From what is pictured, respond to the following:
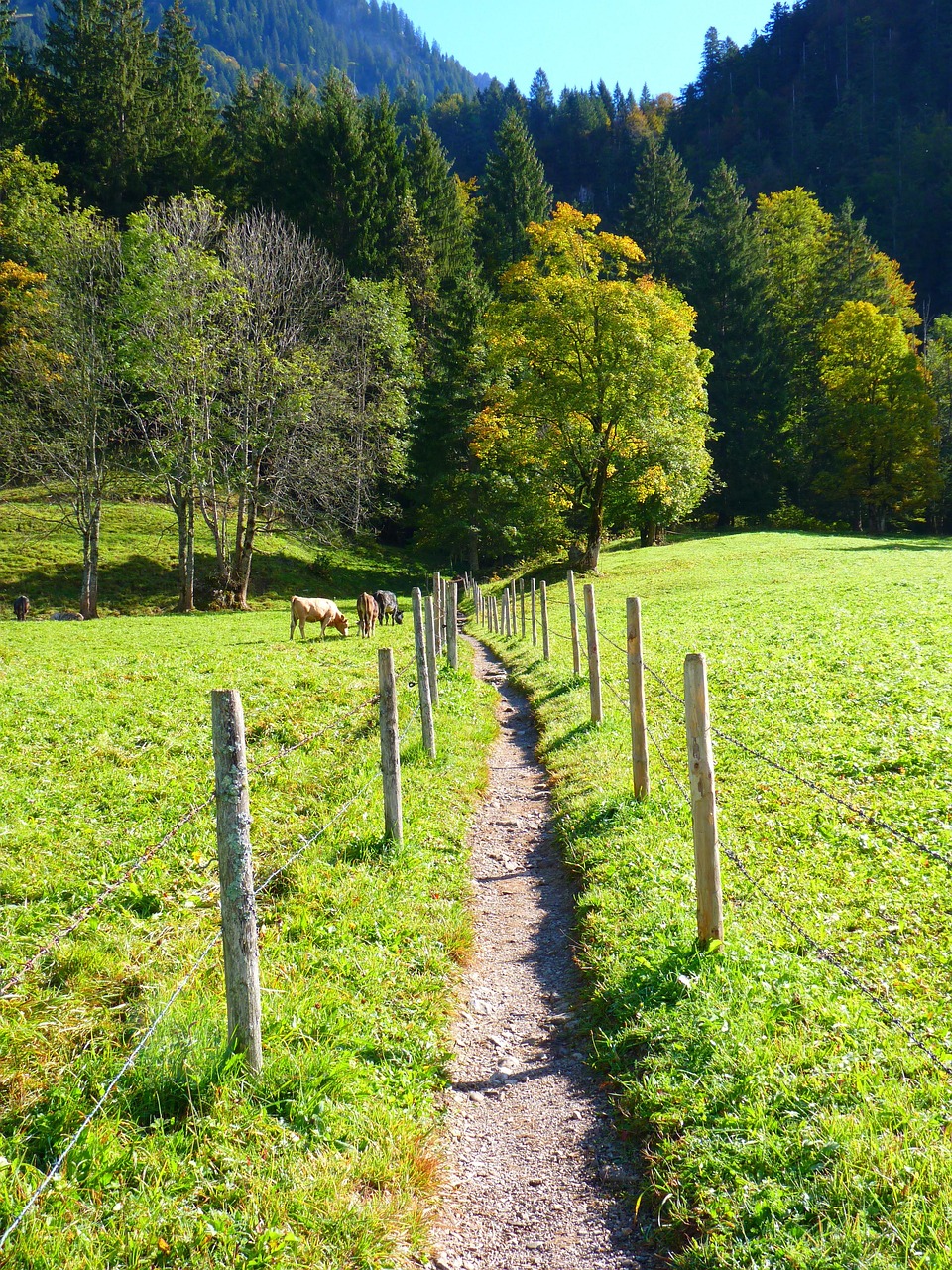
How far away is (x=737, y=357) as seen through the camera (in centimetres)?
6531

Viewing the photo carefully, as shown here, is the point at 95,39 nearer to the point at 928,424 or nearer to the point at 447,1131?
the point at 928,424

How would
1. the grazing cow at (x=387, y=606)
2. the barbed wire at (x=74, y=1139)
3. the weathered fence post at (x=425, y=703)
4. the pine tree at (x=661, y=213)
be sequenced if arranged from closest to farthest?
the barbed wire at (x=74, y=1139) → the weathered fence post at (x=425, y=703) → the grazing cow at (x=387, y=606) → the pine tree at (x=661, y=213)

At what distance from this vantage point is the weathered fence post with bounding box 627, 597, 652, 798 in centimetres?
805

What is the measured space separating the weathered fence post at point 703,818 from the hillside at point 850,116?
106m

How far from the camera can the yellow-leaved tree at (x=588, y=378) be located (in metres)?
38.0

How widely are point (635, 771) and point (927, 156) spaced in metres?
121

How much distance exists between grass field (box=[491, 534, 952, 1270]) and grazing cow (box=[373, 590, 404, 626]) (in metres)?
16.1

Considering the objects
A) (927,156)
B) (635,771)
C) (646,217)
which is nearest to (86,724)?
(635,771)

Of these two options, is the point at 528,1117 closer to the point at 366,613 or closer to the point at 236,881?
the point at 236,881

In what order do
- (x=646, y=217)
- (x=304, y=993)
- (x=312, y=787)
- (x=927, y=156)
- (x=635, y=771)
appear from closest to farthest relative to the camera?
1. (x=304, y=993)
2. (x=635, y=771)
3. (x=312, y=787)
4. (x=646, y=217)
5. (x=927, y=156)

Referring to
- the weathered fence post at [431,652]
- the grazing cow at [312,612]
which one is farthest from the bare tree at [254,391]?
the weathered fence post at [431,652]

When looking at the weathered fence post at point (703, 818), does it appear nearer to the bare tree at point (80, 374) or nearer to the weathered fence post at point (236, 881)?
the weathered fence post at point (236, 881)

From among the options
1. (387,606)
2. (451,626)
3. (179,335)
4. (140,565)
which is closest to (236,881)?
(451,626)

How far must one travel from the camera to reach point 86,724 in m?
11.8
